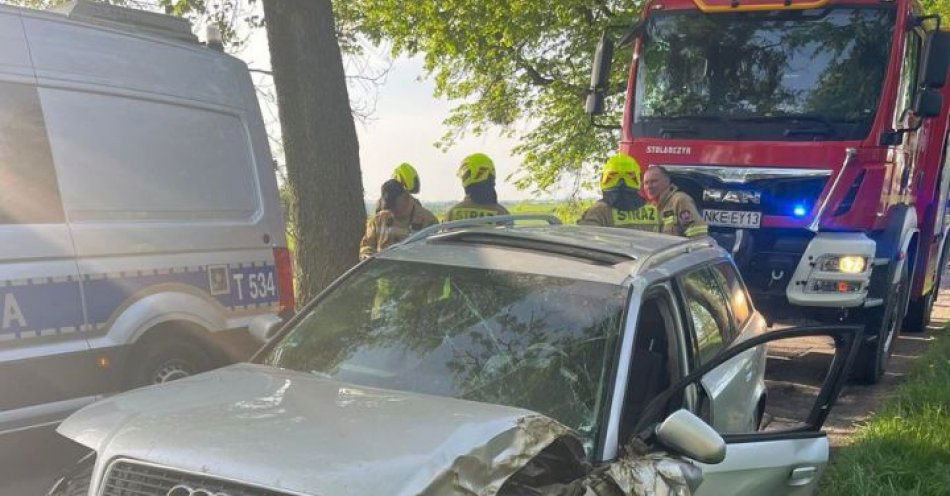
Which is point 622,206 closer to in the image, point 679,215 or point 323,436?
point 679,215

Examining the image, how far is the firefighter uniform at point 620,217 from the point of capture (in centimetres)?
696

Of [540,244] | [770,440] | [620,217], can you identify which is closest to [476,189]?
[620,217]

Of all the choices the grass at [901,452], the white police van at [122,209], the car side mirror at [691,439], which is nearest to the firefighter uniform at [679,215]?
the grass at [901,452]

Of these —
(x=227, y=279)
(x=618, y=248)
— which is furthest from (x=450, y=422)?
(x=227, y=279)

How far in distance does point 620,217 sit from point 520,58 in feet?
37.1

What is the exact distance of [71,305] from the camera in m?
4.51

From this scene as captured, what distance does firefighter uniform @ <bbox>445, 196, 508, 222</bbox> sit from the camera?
6.68 metres

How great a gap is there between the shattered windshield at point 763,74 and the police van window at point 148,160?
3.86 m

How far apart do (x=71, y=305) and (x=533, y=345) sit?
2.53 meters

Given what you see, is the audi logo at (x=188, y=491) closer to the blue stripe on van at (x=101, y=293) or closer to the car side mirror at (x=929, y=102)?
the blue stripe on van at (x=101, y=293)

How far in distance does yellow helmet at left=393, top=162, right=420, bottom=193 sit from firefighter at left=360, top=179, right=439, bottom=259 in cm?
16

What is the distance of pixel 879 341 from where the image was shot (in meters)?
7.55

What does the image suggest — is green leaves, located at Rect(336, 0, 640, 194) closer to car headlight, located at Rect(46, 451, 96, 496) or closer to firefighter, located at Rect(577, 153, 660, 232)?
firefighter, located at Rect(577, 153, 660, 232)

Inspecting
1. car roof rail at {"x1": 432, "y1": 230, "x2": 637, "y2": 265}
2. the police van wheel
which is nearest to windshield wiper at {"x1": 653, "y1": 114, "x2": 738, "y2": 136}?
car roof rail at {"x1": 432, "y1": 230, "x2": 637, "y2": 265}
